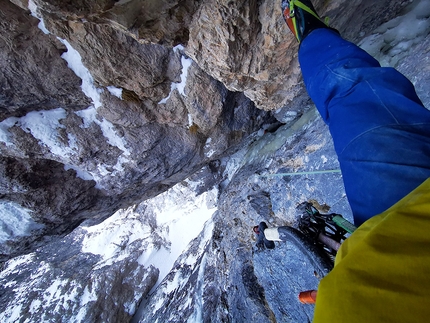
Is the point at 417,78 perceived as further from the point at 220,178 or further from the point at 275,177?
the point at 220,178

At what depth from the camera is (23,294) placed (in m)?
7.03

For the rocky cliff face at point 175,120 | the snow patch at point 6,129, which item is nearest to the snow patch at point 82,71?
the rocky cliff face at point 175,120

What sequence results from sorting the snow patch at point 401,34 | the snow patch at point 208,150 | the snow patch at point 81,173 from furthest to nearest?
the snow patch at point 208,150, the snow patch at point 81,173, the snow patch at point 401,34

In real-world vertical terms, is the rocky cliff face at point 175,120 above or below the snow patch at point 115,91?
below

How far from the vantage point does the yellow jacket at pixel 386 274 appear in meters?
0.47

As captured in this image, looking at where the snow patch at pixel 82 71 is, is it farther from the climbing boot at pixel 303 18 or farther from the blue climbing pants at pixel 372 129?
the blue climbing pants at pixel 372 129

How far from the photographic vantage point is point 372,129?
3.63ft

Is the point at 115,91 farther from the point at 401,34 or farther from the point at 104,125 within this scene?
the point at 401,34

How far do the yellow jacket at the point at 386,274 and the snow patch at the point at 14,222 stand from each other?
5.83 meters

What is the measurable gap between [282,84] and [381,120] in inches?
109

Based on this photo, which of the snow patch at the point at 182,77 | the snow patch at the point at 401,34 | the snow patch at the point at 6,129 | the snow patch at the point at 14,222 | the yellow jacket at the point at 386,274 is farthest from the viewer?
the snow patch at the point at 14,222

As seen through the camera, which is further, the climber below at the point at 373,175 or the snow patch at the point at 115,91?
the snow patch at the point at 115,91

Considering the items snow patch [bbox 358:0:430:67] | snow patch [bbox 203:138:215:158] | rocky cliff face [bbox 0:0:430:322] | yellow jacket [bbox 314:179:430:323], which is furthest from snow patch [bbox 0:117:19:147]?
snow patch [bbox 358:0:430:67]

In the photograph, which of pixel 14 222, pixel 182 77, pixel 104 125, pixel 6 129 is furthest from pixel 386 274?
pixel 14 222
